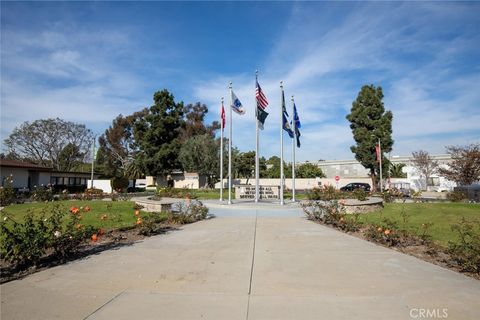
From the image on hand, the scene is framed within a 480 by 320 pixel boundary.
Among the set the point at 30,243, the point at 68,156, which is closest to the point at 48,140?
the point at 68,156

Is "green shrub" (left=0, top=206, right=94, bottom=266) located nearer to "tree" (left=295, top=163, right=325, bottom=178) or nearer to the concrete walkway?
the concrete walkway

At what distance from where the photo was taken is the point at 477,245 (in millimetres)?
6805

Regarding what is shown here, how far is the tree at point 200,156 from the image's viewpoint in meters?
55.3

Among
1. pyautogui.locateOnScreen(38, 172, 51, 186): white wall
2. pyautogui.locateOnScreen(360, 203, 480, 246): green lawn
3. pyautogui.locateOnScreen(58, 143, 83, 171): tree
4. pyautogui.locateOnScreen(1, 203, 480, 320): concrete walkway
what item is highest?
pyautogui.locateOnScreen(58, 143, 83, 171): tree

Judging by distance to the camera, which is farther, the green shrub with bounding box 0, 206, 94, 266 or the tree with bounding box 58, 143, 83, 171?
the tree with bounding box 58, 143, 83, 171

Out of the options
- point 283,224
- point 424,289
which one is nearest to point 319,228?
point 283,224

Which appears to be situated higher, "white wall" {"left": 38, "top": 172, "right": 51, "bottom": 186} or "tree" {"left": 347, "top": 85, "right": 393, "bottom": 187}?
"tree" {"left": 347, "top": 85, "right": 393, "bottom": 187}

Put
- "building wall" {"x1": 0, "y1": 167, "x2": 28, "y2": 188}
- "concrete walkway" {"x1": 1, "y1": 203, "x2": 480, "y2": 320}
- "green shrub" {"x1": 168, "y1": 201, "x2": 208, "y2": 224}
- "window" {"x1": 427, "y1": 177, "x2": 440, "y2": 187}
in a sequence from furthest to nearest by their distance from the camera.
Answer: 1. "window" {"x1": 427, "y1": 177, "x2": 440, "y2": 187}
2. "building wall" {"x1": 0, "y1": 167, "x2": 28, "y2": 188}
3. "green shrub" {"x1": 168, "y1": 201, "x2": 208, "y2": 224}
4. "concrete walkway" {"x1": 1, "y1": 203, "x2": 480, "y2": 320}

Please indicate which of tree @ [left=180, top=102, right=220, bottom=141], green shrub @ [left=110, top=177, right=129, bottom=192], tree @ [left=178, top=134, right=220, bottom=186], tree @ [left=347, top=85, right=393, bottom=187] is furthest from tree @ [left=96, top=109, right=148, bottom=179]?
tree @ [left=347, top=85, right=393, bottom=187]

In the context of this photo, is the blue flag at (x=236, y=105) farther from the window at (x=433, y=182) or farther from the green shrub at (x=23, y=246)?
the window at (x=433, y=182)

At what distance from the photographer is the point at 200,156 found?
182 ft

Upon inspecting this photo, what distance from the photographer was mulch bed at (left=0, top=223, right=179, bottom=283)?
638 centimetres

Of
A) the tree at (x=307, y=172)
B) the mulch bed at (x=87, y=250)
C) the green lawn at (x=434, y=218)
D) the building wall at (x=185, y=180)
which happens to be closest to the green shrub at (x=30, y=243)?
the mulch bed at (x=87, y=250)

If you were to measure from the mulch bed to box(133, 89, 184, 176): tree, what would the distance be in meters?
41.6
